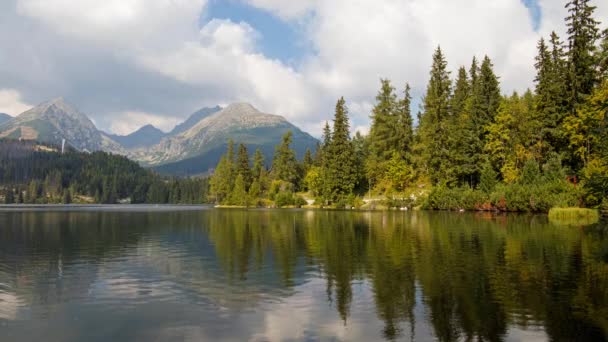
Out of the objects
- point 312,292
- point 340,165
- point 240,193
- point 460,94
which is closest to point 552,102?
point 460,94

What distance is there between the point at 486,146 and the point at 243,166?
90.4m

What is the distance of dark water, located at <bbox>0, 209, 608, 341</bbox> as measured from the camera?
487 inches

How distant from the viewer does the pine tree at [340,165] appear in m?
109

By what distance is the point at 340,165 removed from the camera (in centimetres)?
11000

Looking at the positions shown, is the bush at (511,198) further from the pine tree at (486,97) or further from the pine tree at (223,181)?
the pine tree at (223,181)

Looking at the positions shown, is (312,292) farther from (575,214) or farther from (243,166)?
(243,166)

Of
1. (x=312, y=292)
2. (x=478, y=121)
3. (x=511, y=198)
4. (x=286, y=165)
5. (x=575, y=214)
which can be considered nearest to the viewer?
(x=312, y=292)

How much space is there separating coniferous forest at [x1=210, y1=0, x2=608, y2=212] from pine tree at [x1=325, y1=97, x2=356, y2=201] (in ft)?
0.81

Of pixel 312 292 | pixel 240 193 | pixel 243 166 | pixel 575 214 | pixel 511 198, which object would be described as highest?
pixel 243 166

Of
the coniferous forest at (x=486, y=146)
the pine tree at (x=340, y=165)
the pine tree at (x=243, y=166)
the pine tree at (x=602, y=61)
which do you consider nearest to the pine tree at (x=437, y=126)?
the coniferous forest at (x=486, y=146)

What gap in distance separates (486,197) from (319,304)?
6890 centimetres

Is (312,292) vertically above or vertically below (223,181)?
below

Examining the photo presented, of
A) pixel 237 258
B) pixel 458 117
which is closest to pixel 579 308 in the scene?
pixel 237 258

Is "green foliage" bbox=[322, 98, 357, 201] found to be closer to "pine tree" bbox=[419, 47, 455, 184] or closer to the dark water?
"pine tree" bbox=[419, 47, 455, 184]
